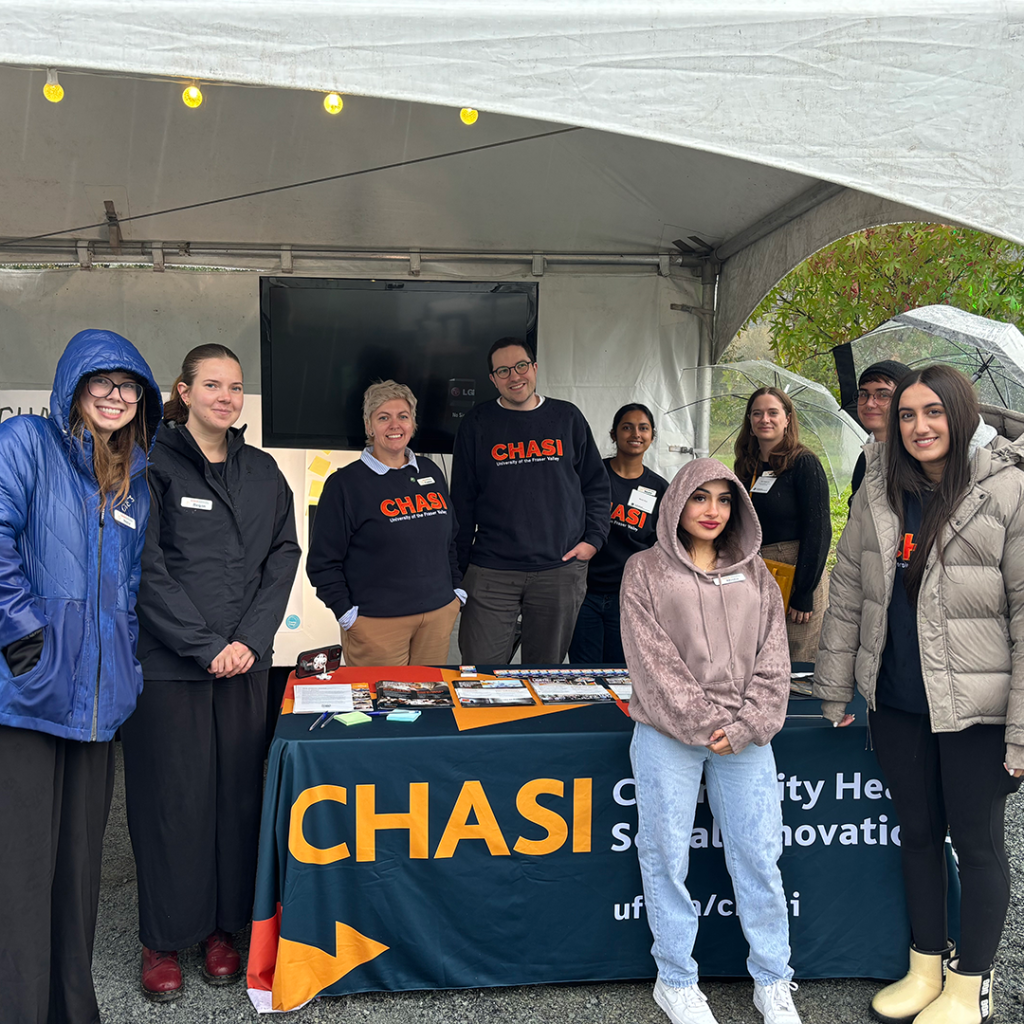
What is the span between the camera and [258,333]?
4.29m

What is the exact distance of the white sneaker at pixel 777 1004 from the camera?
1.98 metres

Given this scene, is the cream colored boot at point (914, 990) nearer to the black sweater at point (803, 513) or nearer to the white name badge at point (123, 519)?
the black sweater at point (803, 513)

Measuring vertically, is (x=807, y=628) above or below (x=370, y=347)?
below

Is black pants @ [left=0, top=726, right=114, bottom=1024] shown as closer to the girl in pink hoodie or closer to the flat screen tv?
the girl in pink hoodie

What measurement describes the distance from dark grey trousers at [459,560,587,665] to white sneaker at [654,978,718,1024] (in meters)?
1.40

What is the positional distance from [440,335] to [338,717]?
228cm

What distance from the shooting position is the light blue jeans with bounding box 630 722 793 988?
6.56 feet

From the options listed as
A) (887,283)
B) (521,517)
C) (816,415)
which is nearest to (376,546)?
(521,517)

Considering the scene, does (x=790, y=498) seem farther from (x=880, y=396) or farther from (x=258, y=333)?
(x=258, y=333)

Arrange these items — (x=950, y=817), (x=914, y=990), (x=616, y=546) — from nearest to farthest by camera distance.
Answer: (x=950, y=817) → (x=914, y=990) → (x=616, y=546)

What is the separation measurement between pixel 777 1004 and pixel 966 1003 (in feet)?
1.40

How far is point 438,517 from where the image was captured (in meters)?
3.03

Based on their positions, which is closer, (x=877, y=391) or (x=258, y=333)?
(x=877, y=391)

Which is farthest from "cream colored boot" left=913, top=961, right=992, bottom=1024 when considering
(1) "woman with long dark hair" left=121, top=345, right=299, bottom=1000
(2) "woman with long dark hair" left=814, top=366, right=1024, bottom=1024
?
(1) "woman with long dark hair" left=121, top=345, right=299, bottom=1000
